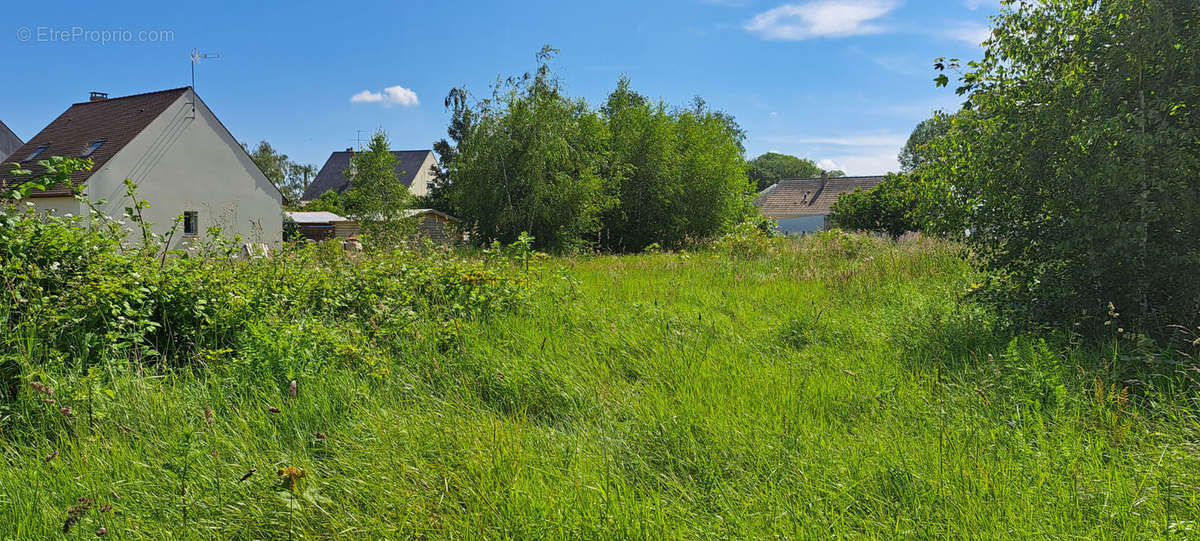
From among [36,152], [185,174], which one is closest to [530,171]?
[185,174]

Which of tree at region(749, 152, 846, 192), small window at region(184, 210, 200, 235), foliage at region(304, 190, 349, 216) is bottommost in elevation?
small window at region(184, 210, 200, 235)

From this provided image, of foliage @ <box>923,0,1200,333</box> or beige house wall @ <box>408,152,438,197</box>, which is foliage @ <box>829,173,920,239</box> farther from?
beige house wall @ <box>408,152,438,197</box>

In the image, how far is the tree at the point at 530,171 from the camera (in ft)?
58.7

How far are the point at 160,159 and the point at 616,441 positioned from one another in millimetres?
25602

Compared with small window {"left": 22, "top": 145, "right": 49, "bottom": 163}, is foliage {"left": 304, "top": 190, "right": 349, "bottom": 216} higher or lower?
lower

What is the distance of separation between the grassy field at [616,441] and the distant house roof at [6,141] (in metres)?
39.5

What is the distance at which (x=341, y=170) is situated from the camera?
58.2 meters

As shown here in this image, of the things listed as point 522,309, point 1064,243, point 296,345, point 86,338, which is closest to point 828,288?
point 1064,243

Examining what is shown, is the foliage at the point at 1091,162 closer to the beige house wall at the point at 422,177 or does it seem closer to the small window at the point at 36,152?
the small window at the point at 36,152

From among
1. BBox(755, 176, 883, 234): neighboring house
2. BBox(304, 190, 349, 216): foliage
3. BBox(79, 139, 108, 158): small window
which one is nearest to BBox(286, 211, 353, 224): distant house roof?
BBox(304, 190, 349, 216): foliage

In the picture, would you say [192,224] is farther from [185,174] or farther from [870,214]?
[870,214]

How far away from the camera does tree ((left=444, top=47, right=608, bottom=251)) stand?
17.9 meters

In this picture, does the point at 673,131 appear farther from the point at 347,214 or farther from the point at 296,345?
the point at 347,214

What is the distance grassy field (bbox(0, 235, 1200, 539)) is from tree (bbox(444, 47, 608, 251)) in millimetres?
13455
